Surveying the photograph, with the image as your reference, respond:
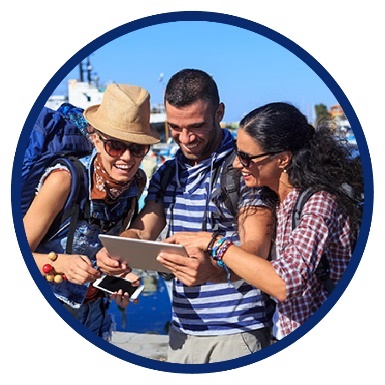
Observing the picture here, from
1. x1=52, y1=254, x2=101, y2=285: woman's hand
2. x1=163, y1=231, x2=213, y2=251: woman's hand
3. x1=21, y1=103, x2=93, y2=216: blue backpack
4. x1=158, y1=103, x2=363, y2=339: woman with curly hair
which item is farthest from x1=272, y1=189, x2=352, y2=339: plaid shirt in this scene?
x1=21, y1=103, x2=93, y2=216: blue backpack

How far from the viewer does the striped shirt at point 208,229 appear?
159 inches

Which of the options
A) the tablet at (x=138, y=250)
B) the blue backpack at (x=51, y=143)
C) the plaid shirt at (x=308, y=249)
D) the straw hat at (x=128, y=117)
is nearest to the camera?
the plaid shirt at (x=308, y=249)

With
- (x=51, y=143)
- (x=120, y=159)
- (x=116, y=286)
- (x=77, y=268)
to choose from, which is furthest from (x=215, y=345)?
(x=51, y=143)

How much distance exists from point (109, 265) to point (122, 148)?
594mm

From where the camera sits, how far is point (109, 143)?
13.6ft

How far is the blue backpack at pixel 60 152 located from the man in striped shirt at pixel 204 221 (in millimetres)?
304

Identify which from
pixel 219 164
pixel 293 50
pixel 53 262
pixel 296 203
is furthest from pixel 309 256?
pixel 53 262

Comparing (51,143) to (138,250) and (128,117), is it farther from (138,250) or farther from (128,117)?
(138,250)

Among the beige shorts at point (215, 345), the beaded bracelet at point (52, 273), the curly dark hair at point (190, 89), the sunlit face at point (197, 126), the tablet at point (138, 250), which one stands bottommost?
the beige shorts at point (215, 345)

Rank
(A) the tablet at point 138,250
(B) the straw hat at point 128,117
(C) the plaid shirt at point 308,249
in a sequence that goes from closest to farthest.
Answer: (C) the plaid shirt at point 308,249 → (A) the tablet at point 138,250 → (B) the straw hat at point 128,117

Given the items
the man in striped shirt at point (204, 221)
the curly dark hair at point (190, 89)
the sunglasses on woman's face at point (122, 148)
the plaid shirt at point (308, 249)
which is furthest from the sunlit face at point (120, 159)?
the plaid shirt at point (308, 249)

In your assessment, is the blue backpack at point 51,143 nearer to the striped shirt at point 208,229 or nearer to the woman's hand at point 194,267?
the striped shirt at point 208,229

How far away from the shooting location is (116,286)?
14.0 ft

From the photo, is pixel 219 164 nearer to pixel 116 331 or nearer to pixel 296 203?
pixel 296 203
